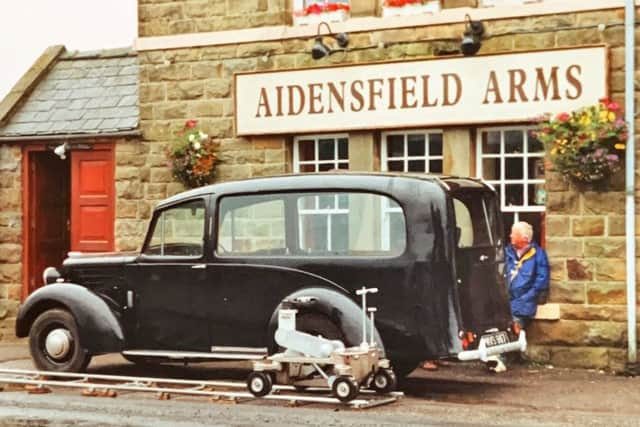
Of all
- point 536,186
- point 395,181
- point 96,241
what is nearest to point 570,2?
point 536,186

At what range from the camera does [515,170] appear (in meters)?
15.0

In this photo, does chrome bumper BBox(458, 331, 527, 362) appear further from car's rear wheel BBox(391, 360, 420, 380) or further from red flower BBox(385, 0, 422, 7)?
red flower BBox(385, 0, 422, 7)

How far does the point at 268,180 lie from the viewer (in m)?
12.7

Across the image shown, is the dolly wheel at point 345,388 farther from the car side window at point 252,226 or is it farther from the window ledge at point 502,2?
the window ledge at point 502,2

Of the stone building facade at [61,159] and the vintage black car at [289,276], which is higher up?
the stone building facade at [61,159]

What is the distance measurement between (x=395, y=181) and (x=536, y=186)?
11.0ft

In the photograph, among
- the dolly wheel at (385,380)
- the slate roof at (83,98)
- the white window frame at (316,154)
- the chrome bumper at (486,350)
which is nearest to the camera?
the dolly wheel at (385,380)

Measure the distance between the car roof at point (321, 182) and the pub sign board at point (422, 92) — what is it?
2238 millimetres

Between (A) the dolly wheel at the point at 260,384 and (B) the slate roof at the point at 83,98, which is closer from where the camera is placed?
(A) the dolly wheel at the point at 260,384

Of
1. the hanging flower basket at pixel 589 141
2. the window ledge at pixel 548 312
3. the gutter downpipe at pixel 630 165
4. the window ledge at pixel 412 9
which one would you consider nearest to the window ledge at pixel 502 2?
the window ledge at pixel 412 9

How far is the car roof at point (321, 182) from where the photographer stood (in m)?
12.0

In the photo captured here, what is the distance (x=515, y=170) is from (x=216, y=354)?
14.5ft

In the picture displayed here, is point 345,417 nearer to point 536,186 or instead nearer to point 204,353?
point 204,353

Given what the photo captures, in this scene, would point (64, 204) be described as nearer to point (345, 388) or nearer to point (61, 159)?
point (61, 159)
